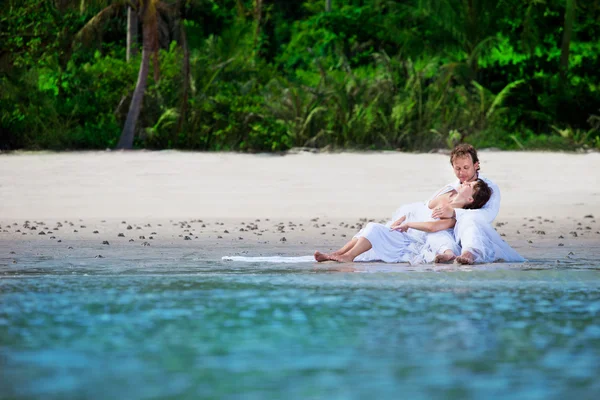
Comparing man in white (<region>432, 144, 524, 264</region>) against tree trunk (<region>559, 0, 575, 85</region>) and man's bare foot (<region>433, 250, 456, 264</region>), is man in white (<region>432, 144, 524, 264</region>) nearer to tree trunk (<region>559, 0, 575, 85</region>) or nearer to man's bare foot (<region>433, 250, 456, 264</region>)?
man's bare foot (<region>433, 250, 456, 264</region>)

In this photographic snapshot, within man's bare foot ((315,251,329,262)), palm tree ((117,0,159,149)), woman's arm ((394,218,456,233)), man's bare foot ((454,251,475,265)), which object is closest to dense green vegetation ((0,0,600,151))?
palm tree ((117,0,159,149))

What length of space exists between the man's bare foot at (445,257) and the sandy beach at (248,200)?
1.20 m

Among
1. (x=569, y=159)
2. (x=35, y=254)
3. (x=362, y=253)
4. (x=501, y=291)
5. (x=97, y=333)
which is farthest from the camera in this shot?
(x=569, y=159)

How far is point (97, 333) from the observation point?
763cm

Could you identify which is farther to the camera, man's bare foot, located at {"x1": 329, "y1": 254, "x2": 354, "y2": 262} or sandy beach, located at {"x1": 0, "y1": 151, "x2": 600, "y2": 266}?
sandy beach, located at {"x1": 0, "y1": 151, "x2": 600, "y2": 266}

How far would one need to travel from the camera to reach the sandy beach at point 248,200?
13.4 meters

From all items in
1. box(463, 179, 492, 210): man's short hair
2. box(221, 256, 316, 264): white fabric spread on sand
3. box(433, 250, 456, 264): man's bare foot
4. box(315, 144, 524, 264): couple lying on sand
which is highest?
box(463, 179, 492, 210): man's short hair

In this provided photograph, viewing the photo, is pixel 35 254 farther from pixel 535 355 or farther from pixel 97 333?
pixel 535 355

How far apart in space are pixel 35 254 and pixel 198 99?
14.3 metres

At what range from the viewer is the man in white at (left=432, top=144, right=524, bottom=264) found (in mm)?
10914

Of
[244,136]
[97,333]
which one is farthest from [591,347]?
[244,136]

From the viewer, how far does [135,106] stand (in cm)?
2617

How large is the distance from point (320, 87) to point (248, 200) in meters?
8.80

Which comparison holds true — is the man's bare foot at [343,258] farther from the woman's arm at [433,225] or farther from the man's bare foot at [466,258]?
the man's bare foot at [466,258]
